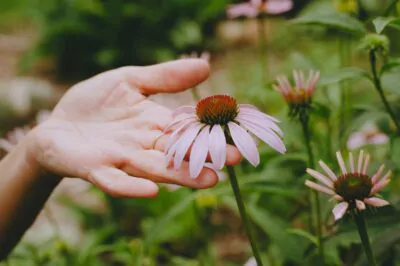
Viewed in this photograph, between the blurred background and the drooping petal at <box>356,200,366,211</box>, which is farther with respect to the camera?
the blurred background

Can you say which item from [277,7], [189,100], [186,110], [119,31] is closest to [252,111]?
[186,110]

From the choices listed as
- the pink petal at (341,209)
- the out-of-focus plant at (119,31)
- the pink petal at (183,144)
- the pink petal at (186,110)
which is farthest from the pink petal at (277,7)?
the out-of-focus plant at (119,31)

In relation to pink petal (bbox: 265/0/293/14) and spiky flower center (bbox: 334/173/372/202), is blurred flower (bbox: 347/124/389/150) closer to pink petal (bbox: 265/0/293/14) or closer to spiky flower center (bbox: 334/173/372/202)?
pink petal (bbox: 265/0/293/14)

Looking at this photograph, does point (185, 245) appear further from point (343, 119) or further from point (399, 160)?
point (399, 160)

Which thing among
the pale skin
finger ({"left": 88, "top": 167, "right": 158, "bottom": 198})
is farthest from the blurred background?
finger ({"left": 88, "top": 167, "right": 158, "bottom": 198})

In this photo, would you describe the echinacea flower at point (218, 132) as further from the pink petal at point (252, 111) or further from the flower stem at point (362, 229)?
the flower stem at point (362, 229)

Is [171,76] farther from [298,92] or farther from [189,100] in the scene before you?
[189,100]
